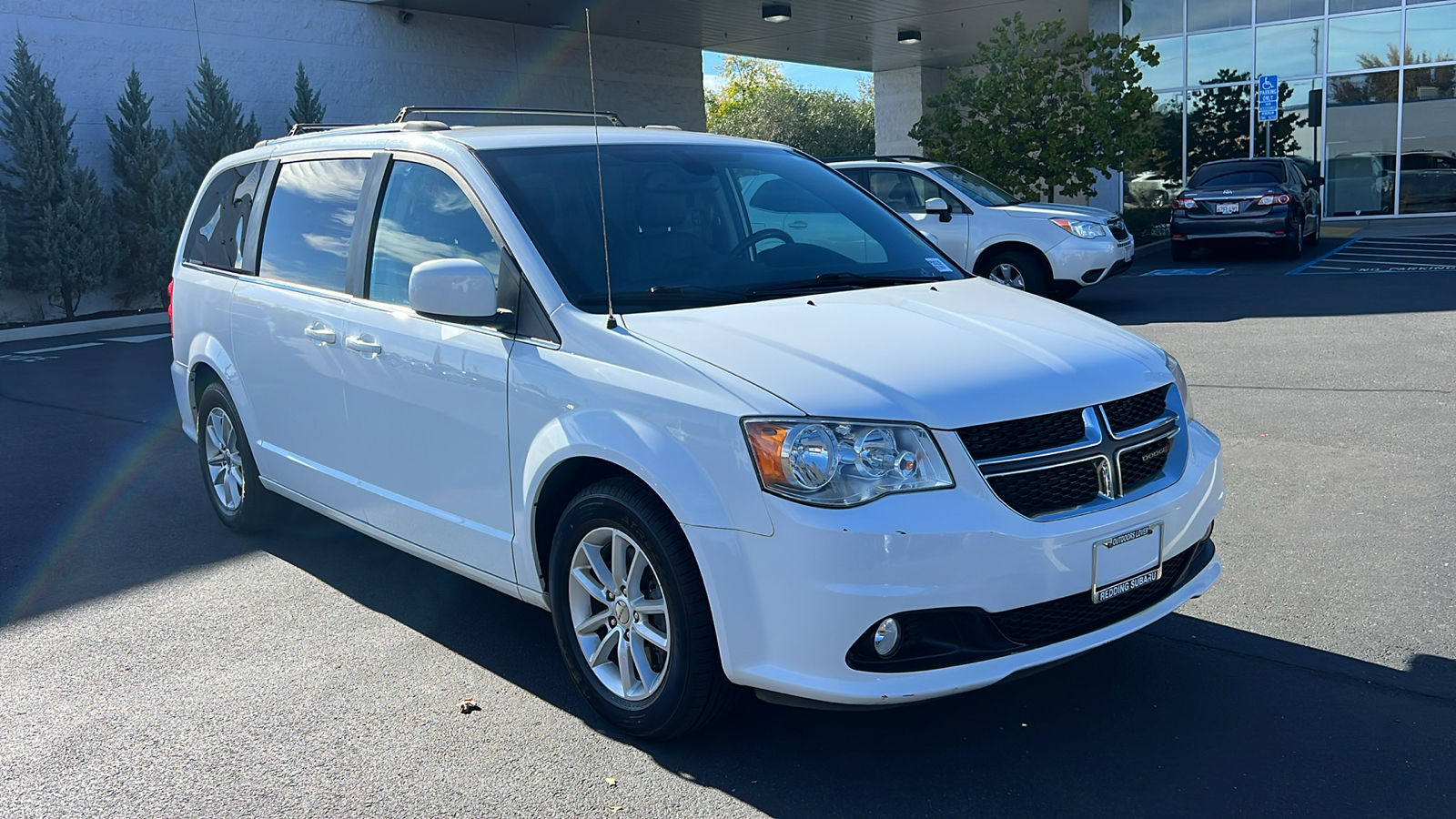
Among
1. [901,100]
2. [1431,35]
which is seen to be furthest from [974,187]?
[901,100]

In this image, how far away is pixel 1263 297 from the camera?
14.1 metres

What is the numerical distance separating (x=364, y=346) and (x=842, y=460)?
2.14 m

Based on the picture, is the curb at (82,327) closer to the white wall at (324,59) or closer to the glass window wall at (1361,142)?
the white wall at (324,59)

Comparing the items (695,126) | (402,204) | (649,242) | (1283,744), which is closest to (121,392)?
(402,204)

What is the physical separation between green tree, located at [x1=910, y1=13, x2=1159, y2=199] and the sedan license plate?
17.6m

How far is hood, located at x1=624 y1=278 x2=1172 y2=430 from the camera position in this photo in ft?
10.6

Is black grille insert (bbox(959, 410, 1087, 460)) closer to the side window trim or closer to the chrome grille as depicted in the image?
the chrome grille

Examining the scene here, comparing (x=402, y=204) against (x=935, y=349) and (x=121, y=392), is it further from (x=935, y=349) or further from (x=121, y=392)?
(x=121, y=392)

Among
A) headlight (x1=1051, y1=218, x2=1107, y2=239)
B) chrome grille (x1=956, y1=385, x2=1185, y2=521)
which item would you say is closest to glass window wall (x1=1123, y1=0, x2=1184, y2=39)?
headlight (x1=1051, y1=218, x2=1107, y2=239)

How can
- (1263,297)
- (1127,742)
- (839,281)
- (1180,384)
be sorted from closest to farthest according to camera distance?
1. (1127,742)
2. (1180,384)
3. (839,281)
4. (1263,297)

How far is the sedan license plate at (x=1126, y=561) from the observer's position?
3.31 metres

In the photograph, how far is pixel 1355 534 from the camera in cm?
527

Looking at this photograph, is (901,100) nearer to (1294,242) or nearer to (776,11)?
(776,11)

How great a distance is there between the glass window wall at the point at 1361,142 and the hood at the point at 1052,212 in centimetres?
1463
